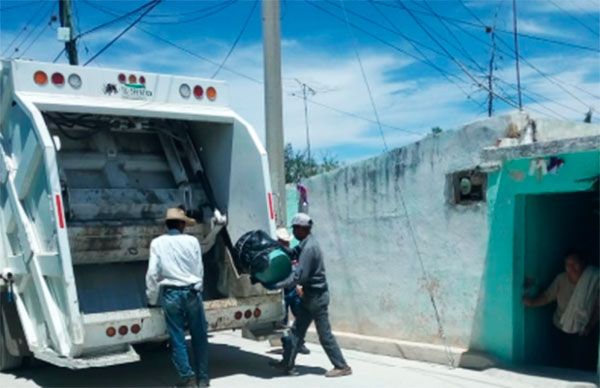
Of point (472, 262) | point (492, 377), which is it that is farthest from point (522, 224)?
point (492, 377)

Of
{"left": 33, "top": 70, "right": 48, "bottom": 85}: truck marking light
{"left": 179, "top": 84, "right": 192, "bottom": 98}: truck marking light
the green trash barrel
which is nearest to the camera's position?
{"left": 33, "top": 70, "right": 48, "bottom": 85}: truck marking light

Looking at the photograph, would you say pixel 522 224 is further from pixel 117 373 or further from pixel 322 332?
pixel 117 373

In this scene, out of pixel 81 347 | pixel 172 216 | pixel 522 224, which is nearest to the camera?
pixel 81 347

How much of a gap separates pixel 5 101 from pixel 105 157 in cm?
A: 113

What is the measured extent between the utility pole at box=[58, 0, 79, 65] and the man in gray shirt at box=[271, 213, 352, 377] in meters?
12.1

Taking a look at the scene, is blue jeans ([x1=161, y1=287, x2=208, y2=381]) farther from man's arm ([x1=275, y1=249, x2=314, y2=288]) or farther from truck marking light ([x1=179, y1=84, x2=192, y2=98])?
truck marking light ([x1=179, y1=84, x2=192, y2=98])

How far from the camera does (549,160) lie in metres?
6.68

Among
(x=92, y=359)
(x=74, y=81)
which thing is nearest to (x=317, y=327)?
(x=92, y=359)

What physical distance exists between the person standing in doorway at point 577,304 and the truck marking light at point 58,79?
450 centimetres

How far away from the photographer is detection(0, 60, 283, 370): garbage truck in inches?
238

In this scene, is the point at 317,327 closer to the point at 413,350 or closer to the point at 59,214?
the point at 413,350

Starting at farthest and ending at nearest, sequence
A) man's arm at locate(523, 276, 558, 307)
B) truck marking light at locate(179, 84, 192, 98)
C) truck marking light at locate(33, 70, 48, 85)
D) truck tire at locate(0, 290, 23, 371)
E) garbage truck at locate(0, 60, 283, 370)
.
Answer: truck marking light at locate(179, 84, 192, 98)
man's arm at locate(523, 276, 558, 307)
truck tire at locate(0, 290, 23, 371)
truck marking light at locate(33, 70, 48, 85)
garbage truck at locate(0, 60, 283, 370)

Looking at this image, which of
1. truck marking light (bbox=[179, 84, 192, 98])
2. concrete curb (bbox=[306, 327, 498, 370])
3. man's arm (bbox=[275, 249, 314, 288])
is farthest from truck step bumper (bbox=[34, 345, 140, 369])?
concrete curb (bbox=[306, 327, 498, 370])

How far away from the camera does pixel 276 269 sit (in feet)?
22.3
